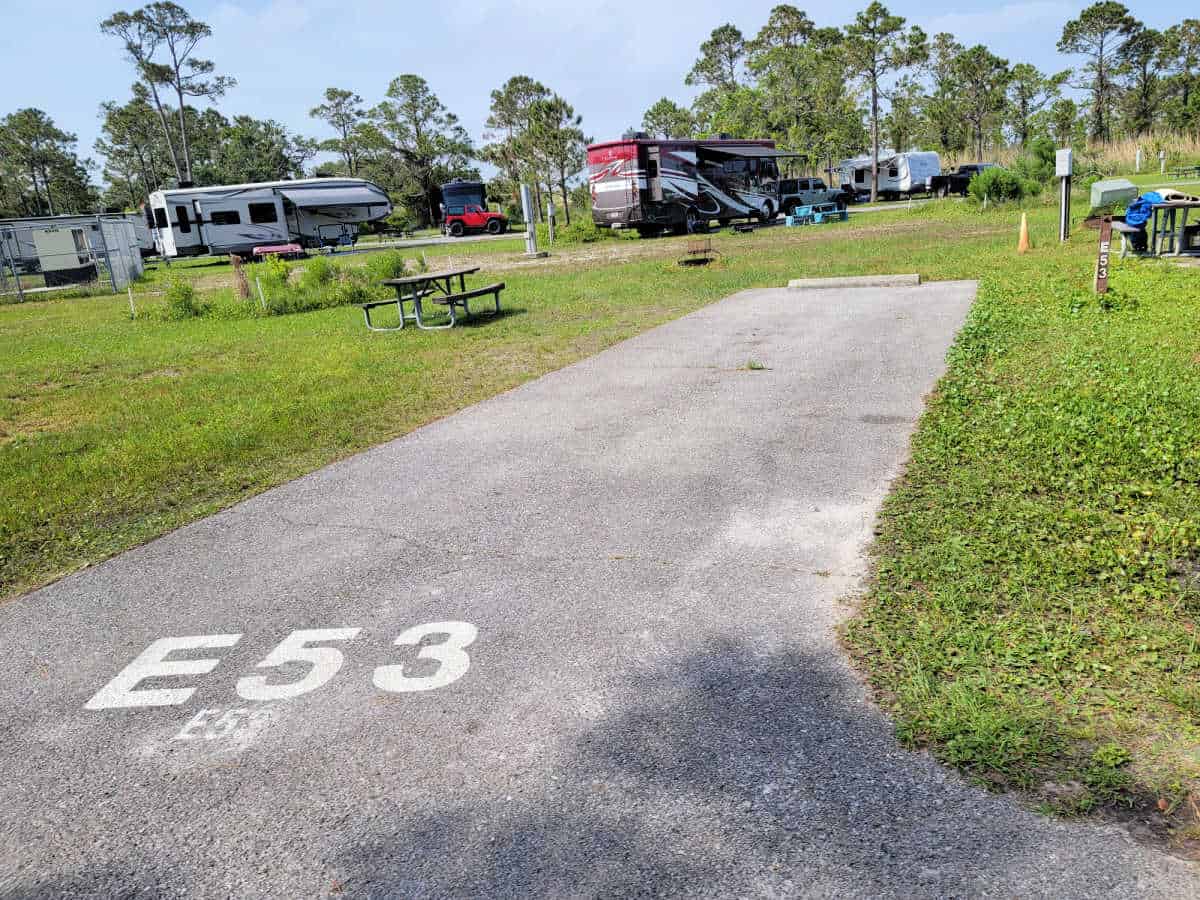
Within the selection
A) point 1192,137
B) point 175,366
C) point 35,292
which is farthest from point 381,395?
point 1192,137

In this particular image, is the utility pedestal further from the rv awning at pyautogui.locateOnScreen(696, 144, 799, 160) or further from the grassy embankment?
the rv awning at pyautogui.locateOnScreen(696, 144, 799, 160)

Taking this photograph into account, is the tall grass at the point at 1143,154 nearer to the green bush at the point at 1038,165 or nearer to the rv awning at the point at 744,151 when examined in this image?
the green bush at the point at 1038,165

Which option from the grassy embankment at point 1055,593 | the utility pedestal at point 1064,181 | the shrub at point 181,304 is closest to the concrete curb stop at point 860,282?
the utility pedestal at point 1064,181

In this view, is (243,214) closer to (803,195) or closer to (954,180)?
(803,195)

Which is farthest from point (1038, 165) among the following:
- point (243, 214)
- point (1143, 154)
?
point (243, 214)

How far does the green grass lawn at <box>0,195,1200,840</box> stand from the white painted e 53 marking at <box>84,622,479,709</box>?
144 cm

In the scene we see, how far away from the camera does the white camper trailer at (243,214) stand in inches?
1330

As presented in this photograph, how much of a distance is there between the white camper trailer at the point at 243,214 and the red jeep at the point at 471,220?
7410 mm

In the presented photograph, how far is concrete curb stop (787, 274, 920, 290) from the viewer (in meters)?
13.8

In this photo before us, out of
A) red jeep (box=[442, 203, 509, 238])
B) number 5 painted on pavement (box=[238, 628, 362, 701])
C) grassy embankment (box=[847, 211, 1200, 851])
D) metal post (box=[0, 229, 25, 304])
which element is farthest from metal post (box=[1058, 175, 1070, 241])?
red jeep (box=[442, 203, 509, 238])

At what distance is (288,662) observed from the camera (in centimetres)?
344

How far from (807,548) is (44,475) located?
5521 millimetres

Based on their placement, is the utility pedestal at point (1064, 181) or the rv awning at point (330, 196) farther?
the rv awning at point (330, 196)

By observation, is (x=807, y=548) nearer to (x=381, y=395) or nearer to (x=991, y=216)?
(x=381, y=395)
